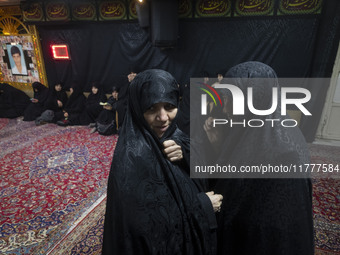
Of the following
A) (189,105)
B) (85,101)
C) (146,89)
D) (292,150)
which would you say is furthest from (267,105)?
(85,101)

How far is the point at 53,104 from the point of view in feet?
16.8

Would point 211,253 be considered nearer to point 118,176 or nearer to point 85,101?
point 118,176

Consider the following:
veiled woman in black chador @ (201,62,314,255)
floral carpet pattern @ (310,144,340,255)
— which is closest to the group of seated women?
floral carpet pattern @ (310,144,340,255)

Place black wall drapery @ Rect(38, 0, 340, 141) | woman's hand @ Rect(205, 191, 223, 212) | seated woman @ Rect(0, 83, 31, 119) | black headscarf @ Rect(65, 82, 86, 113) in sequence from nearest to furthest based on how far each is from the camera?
1. woman's hand @ Rect(205, 191, 223, 212)
2. black wall drapery @ Rect(38, 0, 340, 141)
3. black headscarf @ Rect(65, 82, 86, 113)
4. seated woman @ Rect(0, 83, 31, 119)

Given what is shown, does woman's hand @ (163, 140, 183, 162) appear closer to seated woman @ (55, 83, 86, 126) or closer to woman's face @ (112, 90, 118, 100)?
woman's face @ (112, 90, 118, 100)

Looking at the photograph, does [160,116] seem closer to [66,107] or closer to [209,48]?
[209,48]

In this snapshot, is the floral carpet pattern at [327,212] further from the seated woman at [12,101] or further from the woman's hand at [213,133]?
the seated woman at [12,101]

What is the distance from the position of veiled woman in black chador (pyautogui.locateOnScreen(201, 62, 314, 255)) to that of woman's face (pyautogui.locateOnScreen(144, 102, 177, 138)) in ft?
0.85

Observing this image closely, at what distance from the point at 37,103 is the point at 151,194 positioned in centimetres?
528

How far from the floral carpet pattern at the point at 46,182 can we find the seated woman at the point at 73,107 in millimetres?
444

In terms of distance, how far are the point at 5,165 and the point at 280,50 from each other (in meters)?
4.43

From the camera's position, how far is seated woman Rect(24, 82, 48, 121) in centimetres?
507

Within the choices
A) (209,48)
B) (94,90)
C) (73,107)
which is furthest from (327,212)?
(73,107)

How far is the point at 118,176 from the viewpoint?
0.85 metres
